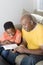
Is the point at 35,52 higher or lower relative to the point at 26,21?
lower

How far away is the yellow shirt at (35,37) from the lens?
2051mm

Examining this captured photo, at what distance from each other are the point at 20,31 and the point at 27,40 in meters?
0.32

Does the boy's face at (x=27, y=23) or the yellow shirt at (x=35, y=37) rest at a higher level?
the boy's face at (x=27, y=23)

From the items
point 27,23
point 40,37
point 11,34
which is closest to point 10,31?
point 11,34

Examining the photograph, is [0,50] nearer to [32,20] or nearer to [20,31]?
[20,31]

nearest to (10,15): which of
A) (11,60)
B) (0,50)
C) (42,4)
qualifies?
(42,4)

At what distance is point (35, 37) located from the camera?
7.00 feet

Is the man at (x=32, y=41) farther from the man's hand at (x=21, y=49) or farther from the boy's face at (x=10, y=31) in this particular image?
the boy's face at (x=10, y=31)

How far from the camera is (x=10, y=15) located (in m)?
3.21

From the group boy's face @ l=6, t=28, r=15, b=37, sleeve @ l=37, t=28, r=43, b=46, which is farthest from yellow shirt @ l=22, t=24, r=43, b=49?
boy's face @ l=6, t=28, r=15, b=37

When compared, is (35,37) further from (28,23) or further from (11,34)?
(11,34)

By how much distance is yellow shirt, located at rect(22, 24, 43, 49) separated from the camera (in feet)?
6.73

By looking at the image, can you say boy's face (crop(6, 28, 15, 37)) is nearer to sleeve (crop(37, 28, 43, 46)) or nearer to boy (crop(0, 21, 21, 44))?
boy (crop(0, 21, 21, 44))

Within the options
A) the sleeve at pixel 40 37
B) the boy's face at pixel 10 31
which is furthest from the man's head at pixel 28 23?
the boy's face at pixel 10 31
